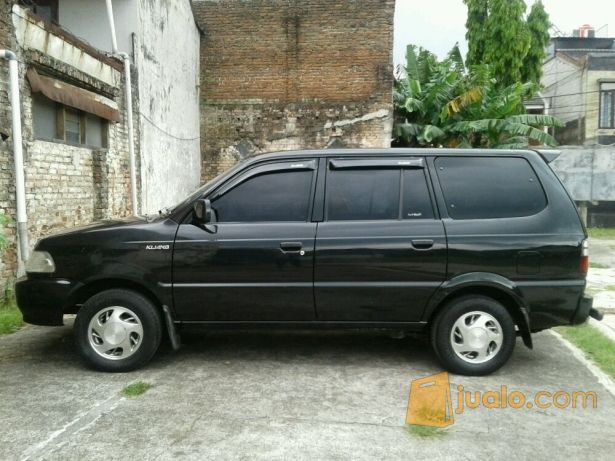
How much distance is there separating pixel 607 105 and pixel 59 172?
2261 cm

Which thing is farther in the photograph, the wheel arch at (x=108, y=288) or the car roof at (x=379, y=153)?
the car roof at (x=379, y=153)

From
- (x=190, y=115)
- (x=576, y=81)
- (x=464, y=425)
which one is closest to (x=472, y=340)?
(x=464, y=425)

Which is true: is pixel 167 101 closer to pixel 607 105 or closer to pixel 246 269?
pixel 246 269

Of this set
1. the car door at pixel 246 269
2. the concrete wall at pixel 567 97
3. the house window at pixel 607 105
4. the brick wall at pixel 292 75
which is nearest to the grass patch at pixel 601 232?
the house window at pixel 607 105

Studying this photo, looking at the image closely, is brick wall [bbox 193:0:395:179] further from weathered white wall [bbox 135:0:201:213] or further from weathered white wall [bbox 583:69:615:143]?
weathered white wall [bbox 583:69:615:143]

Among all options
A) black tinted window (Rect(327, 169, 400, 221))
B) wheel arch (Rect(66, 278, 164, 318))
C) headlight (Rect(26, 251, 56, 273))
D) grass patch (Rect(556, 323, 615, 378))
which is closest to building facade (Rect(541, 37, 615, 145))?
grass patch (Rect(556, 323, 615, 378))

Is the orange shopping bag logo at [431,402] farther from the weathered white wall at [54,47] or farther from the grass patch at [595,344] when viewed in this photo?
the weathered white wall at [54,47]

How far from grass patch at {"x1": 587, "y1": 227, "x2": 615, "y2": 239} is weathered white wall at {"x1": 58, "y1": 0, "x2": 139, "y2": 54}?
13.9 m

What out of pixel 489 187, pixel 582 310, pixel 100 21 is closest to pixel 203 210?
pixel 489 187

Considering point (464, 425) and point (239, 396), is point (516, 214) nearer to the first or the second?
point (464, 425)

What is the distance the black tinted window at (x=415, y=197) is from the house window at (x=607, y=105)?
22332 millimetres

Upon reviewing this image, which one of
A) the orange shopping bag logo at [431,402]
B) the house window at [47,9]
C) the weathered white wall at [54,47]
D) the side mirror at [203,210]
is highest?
the house window at [47,9]

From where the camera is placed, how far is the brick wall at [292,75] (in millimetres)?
15102

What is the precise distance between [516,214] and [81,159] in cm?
686
